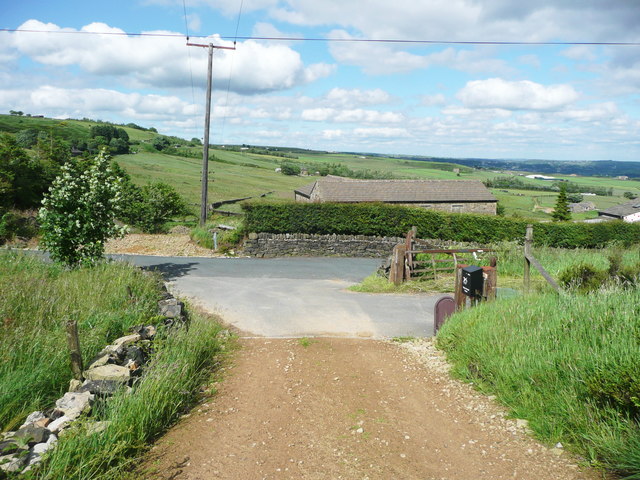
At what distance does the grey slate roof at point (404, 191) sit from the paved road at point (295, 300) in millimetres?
19936

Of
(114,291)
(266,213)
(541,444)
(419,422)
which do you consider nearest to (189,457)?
(419,422)

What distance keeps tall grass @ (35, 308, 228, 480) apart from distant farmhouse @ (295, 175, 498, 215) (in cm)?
3323

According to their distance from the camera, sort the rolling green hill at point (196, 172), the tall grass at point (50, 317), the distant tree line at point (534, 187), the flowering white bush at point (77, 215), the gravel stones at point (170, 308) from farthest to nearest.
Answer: the distant tree line at point (534, 187) < the rolling green hill at point (196, 172) < the flowering white bush at point (77, 215) < the gravel stones at point (170, 308) < the tall grass at point (50, 317)

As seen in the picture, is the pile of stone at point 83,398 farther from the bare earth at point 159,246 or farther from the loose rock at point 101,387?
the bare earth at point 159,246

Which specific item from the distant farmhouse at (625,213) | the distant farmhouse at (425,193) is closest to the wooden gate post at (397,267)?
the distant farmhouse at (425,193)

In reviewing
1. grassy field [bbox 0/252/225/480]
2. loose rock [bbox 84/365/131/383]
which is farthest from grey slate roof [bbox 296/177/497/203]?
loose rock [bbox 84/365/131/383]

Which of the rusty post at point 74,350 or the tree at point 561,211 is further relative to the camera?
the tree at point 561,211

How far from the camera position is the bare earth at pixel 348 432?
490 centimetres

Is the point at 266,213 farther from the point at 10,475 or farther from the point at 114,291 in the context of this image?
the point at 10,475

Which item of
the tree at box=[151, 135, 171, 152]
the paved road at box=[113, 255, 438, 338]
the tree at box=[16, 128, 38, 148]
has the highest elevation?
the tree at box=[151, 135, 171, 152]

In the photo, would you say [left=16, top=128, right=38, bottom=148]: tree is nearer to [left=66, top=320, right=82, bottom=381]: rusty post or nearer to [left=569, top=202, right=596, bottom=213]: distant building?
[left=66, top=320, right=82, bottom=381]: rusty post

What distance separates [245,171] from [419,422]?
286 feet

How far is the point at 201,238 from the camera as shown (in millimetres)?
24031

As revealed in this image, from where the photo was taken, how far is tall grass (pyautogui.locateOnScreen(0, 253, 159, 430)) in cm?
579
